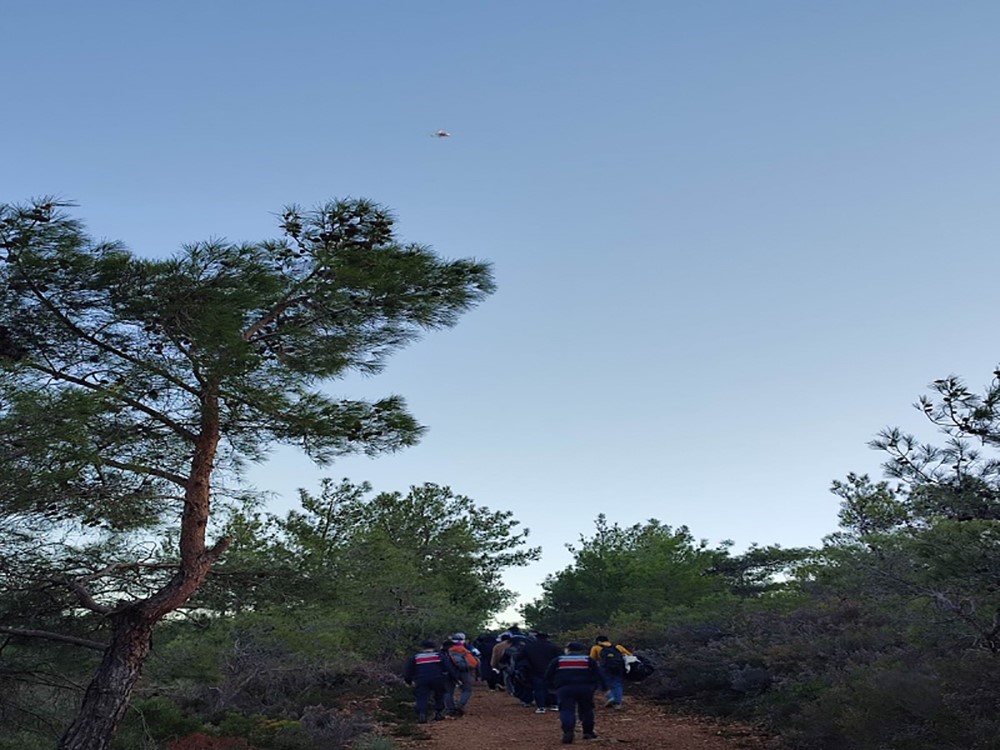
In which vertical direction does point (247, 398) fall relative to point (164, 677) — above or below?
above

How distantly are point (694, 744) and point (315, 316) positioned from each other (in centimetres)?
802

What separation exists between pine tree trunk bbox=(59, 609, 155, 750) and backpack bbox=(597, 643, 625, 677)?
7.98 m

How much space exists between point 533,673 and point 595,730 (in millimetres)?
3101

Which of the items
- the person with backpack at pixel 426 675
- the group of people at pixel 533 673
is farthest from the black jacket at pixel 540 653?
the person with backpack at pixel 426 675

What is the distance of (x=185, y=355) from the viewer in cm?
1002

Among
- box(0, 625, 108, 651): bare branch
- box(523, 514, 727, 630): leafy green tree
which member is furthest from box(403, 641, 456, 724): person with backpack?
box(523, 514, 727, 630): leafy green tree

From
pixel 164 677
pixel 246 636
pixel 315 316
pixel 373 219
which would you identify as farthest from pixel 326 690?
pixel 373 219

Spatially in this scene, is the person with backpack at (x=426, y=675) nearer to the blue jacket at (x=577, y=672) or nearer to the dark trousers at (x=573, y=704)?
the blue jacket at (x=577, y=672)

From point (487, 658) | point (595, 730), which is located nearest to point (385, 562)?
point (487, 658)

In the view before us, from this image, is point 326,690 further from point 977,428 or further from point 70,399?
point 977,428

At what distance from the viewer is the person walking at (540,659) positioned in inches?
591

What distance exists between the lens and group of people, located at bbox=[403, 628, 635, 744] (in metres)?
11.8

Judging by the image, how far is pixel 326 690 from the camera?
1841cm

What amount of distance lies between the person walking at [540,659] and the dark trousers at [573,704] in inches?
120
